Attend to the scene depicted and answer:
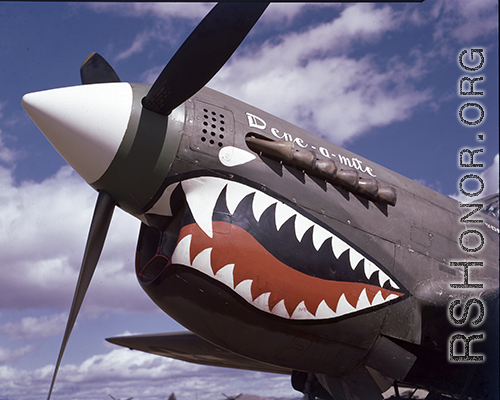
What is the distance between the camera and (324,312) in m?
5.12

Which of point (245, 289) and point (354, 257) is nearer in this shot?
point (245, 289)

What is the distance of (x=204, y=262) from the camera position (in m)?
4.68

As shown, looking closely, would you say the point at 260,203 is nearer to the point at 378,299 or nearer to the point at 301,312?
the point at 301,312

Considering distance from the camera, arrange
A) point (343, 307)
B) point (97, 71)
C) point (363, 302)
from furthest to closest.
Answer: point (97, 71), point (363, 302), point (343, 307)

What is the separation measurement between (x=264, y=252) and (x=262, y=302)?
528mm

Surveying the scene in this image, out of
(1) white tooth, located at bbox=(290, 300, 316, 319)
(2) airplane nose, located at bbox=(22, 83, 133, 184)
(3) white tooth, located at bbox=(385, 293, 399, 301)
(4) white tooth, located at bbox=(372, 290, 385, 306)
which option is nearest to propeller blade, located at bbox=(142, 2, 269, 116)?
(2) airplane nose, located at bbox=(22, 83, 133, 184)

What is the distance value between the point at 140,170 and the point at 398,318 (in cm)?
356

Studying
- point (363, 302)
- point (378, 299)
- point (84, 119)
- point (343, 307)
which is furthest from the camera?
point (378, 299)

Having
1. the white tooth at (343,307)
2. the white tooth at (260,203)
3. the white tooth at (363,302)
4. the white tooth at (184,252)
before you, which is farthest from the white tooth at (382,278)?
the white tooth at (184,252)

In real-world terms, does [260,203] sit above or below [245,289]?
above

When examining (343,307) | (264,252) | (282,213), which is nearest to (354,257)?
(343,307)

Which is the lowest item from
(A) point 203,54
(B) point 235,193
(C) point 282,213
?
(C) point 282,213

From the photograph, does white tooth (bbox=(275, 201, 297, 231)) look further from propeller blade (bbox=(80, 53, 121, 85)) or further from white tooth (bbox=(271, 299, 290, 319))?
propeller blade (bbox=(80, 53, 121, 85))

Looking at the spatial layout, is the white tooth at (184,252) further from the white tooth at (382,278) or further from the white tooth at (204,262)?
the white tooth at (382,278)
